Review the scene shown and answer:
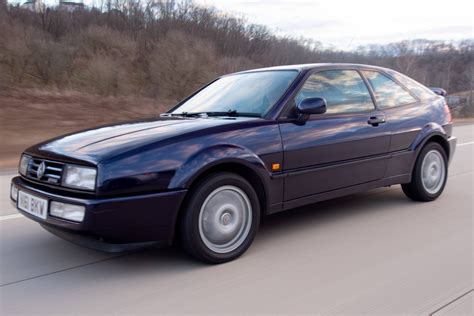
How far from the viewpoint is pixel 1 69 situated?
24.7 m

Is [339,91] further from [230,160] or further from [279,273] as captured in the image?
[279,273]

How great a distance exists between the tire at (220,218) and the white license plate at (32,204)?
3.20ft

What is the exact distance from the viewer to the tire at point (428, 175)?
5601 millimetres

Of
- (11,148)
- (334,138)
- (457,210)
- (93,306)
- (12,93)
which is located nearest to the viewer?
(93,306)

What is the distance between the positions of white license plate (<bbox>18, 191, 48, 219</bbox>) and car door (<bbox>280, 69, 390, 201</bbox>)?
1904 millimetres

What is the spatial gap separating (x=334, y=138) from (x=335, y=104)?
15.4 inches

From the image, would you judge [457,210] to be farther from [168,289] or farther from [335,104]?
[168,289]

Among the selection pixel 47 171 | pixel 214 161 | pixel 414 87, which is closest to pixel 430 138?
pixel 414 87

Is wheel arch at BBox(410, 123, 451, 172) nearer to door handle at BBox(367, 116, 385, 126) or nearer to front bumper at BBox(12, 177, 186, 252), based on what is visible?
door handle at BBox(367, 116, 385, 126)

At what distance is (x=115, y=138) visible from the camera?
376cm

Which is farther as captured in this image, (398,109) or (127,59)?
(127,59)

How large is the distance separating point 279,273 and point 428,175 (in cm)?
290

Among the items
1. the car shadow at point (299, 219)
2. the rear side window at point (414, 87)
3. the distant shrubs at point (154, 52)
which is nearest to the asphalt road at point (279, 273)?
the car shadow at point (299, 219)

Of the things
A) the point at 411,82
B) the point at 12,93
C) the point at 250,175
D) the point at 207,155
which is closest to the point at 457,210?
the point at 411,82
